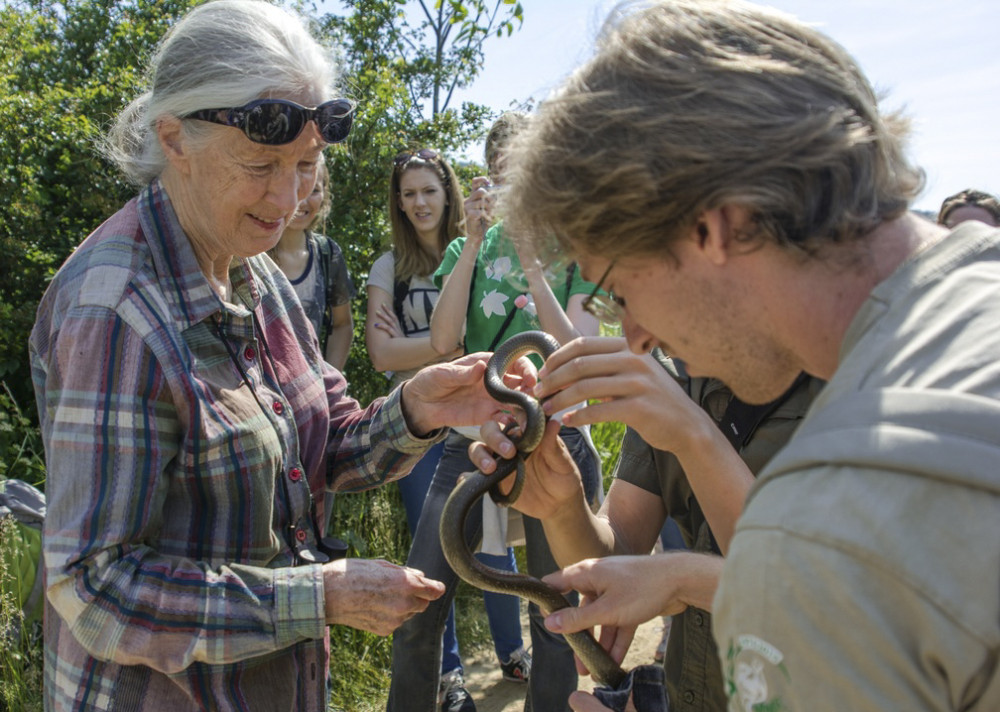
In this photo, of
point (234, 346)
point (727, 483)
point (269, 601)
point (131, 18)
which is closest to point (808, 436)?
point (727, 483)

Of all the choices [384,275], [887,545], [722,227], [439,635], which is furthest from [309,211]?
[887,545]

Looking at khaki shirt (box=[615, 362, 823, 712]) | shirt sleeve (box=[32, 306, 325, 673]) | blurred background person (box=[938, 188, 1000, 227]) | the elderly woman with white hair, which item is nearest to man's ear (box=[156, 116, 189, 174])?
the elderly woman with white hair

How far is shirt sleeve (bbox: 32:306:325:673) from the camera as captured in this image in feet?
6.71

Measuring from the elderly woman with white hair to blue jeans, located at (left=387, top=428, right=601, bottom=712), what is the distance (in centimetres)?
166

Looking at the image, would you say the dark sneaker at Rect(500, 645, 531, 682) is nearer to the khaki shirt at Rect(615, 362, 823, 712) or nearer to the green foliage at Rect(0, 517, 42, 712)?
the green foliage at Rect(0, 517, 42, 712)

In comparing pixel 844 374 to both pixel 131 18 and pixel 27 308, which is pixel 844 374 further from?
pixel 131 18

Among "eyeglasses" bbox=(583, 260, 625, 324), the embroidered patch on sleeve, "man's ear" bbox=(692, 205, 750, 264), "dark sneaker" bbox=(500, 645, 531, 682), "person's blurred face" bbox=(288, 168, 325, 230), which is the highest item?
"man's ear" bbox=(692, 205, 750, 264)

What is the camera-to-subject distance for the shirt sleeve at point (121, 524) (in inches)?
80.5

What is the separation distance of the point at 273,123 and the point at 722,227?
1.41 metres

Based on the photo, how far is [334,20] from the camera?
8.33 m

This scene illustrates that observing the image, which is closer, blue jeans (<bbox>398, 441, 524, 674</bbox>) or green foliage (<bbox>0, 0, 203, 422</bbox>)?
blue jeans (<bbox>398, 441, 524, 674</bbox>)

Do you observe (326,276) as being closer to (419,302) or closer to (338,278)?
(338,278)

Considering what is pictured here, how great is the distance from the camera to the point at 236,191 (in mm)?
2453

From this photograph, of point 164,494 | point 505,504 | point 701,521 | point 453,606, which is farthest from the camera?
point 453,606
